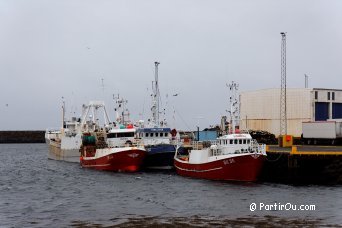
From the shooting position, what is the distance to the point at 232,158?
166ft

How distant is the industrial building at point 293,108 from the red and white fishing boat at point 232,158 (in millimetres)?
32863

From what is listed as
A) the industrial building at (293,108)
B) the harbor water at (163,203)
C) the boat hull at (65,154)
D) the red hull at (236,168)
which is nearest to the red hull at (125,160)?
the harbor water at (163,203)

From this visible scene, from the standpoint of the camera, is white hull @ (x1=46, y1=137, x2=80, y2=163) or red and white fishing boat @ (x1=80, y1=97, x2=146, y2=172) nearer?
red and white fishing boat @ (x1=80, y1=97, x2=146, y2=172)

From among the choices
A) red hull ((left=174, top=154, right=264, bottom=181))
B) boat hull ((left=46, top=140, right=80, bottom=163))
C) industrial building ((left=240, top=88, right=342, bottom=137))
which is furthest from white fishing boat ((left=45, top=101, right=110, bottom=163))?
red hull ((left=174, top=154, right=264, bottom=181))

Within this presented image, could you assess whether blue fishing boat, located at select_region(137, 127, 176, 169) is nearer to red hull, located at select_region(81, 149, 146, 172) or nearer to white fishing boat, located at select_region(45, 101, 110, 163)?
red hull, located at select_region(81, 149, 146, 172)

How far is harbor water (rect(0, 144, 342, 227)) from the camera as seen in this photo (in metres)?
33.3

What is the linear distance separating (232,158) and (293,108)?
131ft

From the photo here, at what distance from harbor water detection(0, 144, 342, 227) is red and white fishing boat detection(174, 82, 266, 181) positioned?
134 centimetres

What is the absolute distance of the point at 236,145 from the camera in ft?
171

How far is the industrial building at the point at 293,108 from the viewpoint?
8644cm

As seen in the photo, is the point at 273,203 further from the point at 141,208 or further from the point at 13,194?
the point at 13,194

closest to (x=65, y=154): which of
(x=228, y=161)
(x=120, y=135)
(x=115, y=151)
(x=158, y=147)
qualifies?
(x=120, y=135)

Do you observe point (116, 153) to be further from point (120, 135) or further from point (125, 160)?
point (120, 135)

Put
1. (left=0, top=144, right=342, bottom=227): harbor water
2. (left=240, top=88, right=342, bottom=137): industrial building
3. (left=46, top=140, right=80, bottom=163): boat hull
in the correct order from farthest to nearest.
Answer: (left=46, top=140, right=80, bottom=163): boat hull → (left=240, top=88, right=342, bottom=137): industrial building → (left=0, top=144, right=342, bottom=227): harbor water
